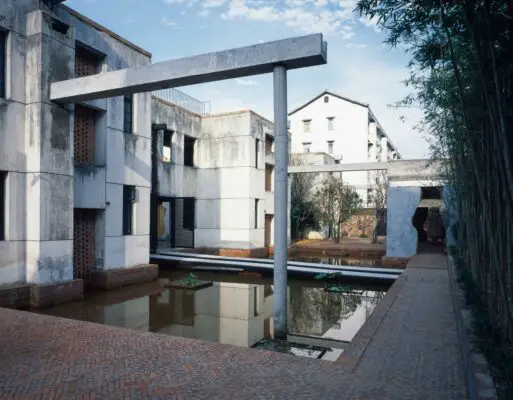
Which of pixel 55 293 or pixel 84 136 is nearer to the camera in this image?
pixel 55 293

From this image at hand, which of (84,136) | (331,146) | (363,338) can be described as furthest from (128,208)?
(331,146)

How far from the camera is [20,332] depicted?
242 inches

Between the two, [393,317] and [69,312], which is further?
[69,312]

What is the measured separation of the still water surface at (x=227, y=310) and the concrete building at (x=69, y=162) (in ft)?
3.00

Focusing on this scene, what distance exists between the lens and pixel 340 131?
33906mm

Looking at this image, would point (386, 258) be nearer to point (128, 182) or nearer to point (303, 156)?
point (128, 182)

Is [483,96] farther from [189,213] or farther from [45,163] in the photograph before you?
[189,213]

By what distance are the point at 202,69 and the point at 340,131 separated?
27613 mm

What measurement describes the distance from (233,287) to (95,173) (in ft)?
16.2

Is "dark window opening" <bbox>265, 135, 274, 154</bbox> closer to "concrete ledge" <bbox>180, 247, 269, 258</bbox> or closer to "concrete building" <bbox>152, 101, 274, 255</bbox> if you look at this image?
"concrete building" <bbox>152, 101, 274, 255</bbox>

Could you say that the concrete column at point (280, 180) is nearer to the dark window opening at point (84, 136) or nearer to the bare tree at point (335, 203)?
the dark window opening at point (84, 136)

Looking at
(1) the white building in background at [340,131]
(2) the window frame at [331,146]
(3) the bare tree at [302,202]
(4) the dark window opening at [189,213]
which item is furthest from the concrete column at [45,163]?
(2) the window frame at [331,146]

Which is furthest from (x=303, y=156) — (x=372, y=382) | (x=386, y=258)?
(x=372, y=382)

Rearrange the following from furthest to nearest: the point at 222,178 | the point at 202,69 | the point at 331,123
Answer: the point at 331,123, the point at 222,178, the point at 202,69
